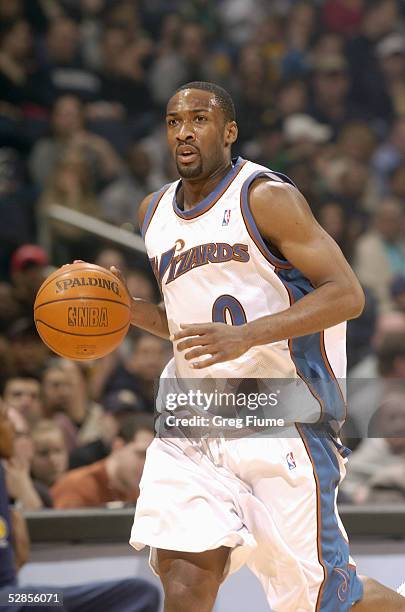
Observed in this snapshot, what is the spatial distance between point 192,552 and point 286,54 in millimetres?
7906

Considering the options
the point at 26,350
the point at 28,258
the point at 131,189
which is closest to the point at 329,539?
the point at 26,350

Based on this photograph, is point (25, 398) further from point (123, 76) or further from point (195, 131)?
point (123, 76)

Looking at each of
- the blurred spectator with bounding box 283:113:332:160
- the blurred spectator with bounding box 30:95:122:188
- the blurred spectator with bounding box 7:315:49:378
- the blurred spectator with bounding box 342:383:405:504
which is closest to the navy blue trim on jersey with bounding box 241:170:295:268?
the blurred spectator with bounding box 342:383:405:504

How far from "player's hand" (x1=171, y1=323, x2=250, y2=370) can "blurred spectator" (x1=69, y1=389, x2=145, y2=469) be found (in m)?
2.71

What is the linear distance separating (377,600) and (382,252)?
5.15 m

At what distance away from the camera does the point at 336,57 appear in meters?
10.7

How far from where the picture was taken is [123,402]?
634 centimetres

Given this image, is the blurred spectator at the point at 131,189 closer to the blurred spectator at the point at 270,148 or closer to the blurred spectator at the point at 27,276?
the blurred spectator at the point at 270,148

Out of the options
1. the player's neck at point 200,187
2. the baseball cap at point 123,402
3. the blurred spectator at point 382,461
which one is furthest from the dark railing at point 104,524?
the player's neck at point 200,187

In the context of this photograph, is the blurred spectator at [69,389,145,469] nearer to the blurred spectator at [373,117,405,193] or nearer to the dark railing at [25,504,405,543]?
the dark railing at [25,504,405,543]

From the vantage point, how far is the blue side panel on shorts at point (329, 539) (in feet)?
11.7

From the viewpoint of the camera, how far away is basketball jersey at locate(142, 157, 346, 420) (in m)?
3.68

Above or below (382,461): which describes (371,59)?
above

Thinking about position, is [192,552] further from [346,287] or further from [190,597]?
[346,287]
